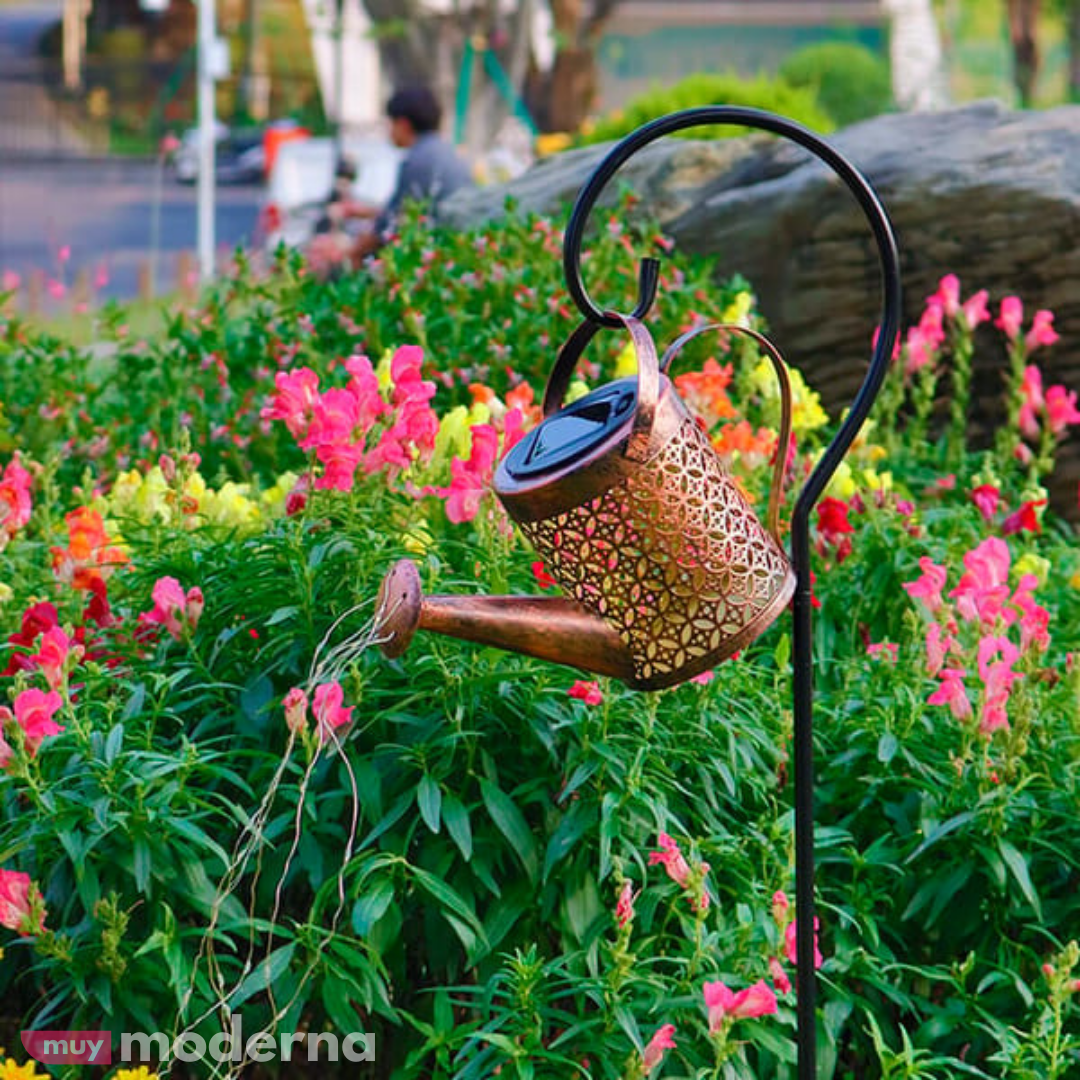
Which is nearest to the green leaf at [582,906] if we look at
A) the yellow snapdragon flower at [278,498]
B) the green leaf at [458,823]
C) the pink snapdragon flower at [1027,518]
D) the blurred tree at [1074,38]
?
the green leaf at [458,823]

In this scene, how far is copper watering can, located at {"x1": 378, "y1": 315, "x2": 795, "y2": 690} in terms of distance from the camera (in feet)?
6.86

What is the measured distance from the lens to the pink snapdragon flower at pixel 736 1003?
225cm

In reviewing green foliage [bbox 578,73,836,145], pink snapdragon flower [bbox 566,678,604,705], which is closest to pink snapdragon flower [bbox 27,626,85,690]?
pink snapdragon flower [bbox 566,678,604,705]

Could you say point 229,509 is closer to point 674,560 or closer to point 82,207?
point 674,560

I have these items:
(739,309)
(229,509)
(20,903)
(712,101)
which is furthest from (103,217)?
(20,903)

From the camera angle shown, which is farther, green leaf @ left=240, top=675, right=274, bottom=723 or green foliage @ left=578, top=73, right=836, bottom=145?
green foliage @ left=578, top=73, right=836, bottom=145

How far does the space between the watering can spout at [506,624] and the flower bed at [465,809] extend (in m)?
0.20

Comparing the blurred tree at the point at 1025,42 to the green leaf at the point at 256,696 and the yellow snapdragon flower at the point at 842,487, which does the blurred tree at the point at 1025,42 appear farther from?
the green leaf at the point at 256,696

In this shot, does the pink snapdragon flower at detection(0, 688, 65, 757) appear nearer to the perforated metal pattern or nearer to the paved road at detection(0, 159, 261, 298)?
the perforated metal pattern

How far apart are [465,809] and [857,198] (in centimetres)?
104

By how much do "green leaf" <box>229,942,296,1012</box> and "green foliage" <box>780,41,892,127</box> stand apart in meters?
23.3

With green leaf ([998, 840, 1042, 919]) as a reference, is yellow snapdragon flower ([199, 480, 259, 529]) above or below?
above

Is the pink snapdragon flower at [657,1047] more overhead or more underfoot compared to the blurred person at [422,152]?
more underfoot

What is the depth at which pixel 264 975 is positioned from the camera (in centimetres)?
249
